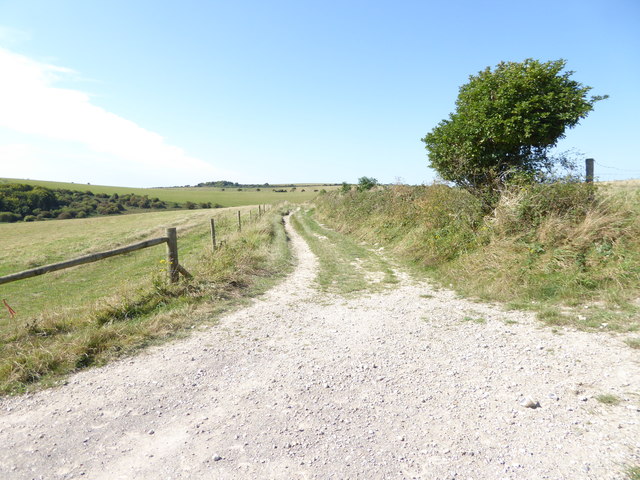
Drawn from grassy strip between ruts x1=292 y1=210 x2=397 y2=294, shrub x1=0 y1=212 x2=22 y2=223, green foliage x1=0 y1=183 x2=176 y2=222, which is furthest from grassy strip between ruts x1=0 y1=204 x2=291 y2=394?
shrub x1=0 y1=212 x2=22 y2=223

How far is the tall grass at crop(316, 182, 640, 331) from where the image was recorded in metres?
5.55

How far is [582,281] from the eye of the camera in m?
6.04

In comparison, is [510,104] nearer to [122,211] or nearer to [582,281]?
[582,281]

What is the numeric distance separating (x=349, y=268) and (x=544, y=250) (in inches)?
184

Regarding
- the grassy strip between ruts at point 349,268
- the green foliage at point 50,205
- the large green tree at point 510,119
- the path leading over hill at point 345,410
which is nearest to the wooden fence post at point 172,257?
the path leading over hill at point 345,410

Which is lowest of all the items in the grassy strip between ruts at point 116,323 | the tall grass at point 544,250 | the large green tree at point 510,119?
the grassy strip between ruts at point 116,323

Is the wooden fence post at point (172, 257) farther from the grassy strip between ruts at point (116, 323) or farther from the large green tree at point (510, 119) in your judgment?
the large green tree at point (510, 119)

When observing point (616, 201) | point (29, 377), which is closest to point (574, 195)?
point (616, 201)

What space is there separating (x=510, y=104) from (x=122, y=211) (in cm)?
7272

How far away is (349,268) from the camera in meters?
9.78

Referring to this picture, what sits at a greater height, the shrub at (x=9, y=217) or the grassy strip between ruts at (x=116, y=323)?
the shrub at (x=9, y=217)

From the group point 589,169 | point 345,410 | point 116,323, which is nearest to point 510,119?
point 589,169

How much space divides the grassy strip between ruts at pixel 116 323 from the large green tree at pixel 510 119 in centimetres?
698

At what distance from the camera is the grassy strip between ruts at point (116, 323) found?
13.4 feet
